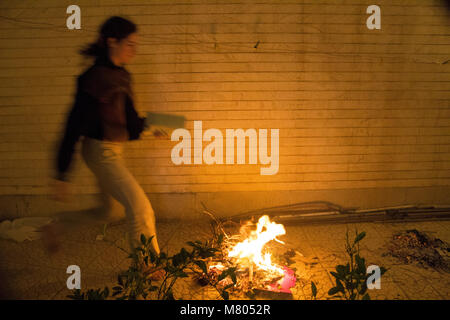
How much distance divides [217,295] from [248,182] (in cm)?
226

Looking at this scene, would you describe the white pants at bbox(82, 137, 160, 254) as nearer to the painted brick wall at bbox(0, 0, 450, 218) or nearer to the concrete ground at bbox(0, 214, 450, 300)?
the concrete ground at bbox(0, 214, 450, 300)

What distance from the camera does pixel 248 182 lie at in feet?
18.3

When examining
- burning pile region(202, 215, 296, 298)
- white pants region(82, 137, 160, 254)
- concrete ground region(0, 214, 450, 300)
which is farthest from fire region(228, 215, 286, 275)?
white pants region(82, 137, 160, 254)

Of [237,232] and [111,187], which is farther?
[237,232]

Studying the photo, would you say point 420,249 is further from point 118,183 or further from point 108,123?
point 108,123

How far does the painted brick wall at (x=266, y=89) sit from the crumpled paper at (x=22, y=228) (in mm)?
431

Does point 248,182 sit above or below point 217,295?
above

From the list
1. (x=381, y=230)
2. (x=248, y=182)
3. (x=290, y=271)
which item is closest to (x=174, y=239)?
(x=248, y=182)

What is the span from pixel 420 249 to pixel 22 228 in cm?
565

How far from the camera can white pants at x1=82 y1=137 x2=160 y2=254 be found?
349cm

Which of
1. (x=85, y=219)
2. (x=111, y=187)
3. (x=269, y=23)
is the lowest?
(x=85, y=219)
